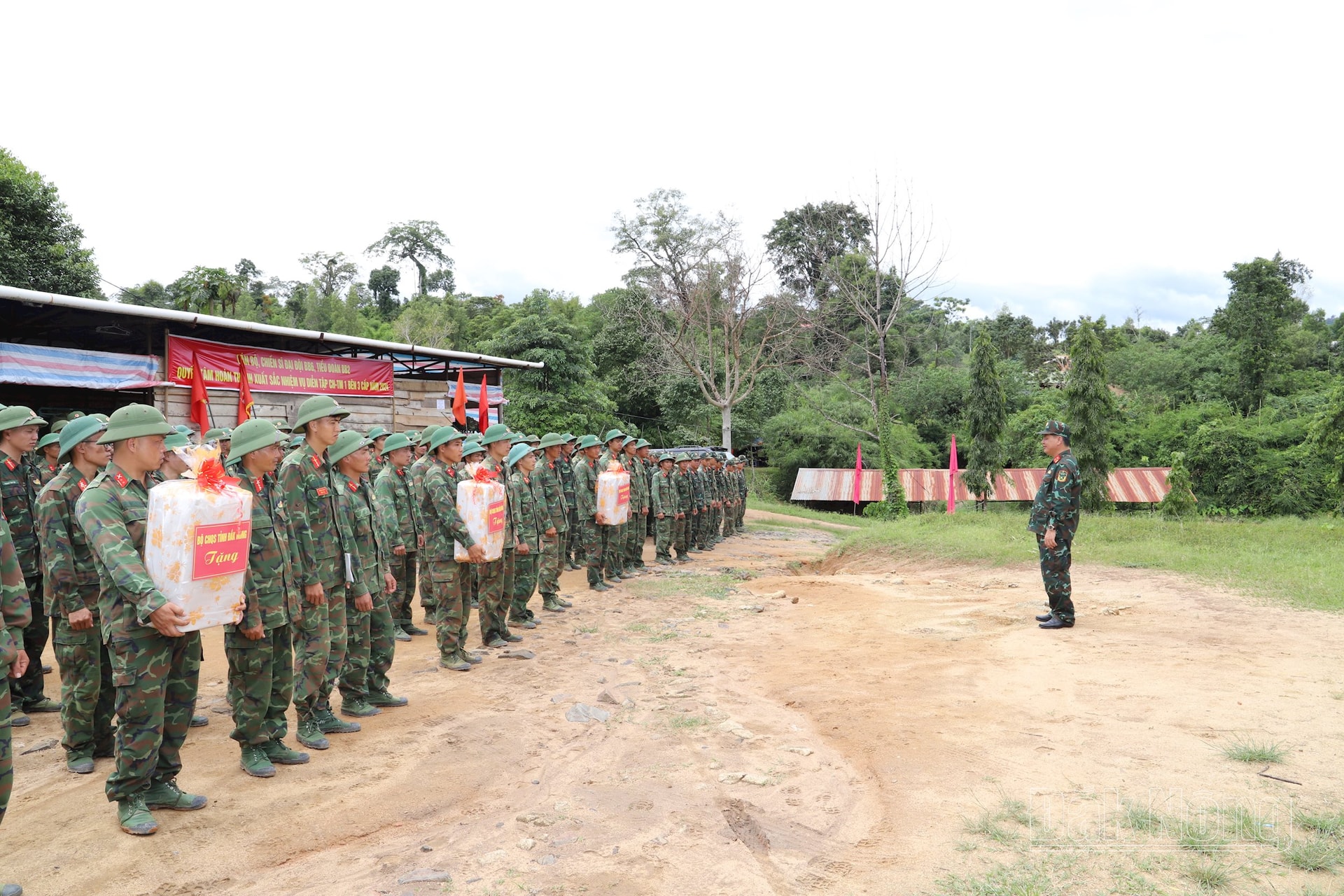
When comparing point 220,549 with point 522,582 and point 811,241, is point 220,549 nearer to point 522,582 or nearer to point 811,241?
point 522,582

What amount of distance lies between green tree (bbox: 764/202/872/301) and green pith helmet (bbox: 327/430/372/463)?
3471 centimetres

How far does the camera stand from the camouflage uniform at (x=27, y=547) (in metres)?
5.71

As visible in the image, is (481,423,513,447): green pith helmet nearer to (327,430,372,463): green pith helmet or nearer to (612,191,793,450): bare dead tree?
(327,430,372,463): green pith helmet

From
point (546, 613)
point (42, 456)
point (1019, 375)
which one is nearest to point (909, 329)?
point (1019, 375)

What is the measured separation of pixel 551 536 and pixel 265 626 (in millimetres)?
5184

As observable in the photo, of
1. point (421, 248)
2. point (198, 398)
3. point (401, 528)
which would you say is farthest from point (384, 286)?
point (401, 528)

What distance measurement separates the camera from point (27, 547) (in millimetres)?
5848

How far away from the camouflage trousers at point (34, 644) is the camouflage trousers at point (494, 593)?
3122 mm

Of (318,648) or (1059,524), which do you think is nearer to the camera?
(318,648)

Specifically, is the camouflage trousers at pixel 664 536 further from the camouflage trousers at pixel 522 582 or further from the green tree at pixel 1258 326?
the green tree at pixel 1258 326

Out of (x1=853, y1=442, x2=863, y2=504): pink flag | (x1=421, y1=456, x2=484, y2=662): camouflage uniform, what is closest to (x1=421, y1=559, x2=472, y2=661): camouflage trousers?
(x1=421, y1=456, x2=484, y2=662): camouflage uniform

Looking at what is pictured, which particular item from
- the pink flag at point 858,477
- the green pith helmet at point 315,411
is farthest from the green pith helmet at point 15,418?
the pink flag at point 858,477

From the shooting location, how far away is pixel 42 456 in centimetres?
726

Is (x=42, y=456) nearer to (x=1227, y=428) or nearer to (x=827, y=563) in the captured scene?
(x=827, y=563)
